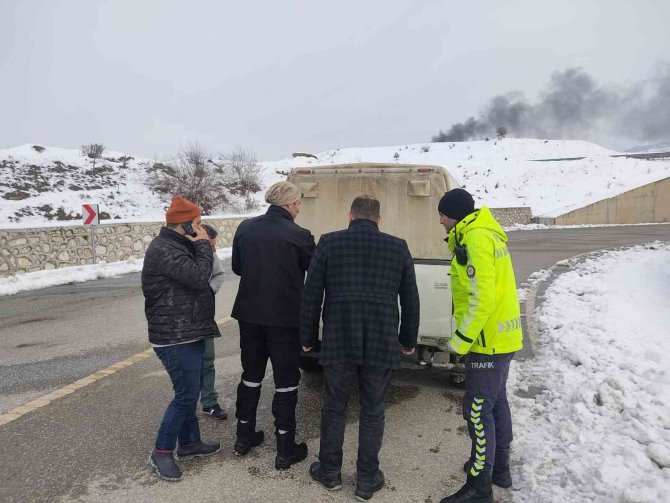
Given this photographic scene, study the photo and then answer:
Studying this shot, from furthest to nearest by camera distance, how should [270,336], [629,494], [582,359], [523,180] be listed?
1. [523,180]
2. [582,359]
3. [270,336]
4. [629,494]

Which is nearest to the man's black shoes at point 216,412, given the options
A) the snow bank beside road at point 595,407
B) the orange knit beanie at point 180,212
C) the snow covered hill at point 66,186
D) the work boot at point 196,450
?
the work boot at point 196,450

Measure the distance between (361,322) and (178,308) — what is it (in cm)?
122

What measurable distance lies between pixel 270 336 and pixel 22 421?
2.51 metres

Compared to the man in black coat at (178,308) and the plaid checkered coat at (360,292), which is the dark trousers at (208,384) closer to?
the man in black coat at (178,308)

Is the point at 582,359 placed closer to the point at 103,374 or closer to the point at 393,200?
the point at 393,200

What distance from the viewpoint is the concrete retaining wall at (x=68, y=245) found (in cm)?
1193

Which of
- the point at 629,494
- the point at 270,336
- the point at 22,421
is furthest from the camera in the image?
the point at 22,421

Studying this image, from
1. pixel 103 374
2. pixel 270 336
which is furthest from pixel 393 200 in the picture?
pixel 103 374

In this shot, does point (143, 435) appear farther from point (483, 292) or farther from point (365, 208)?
point (483, 292)

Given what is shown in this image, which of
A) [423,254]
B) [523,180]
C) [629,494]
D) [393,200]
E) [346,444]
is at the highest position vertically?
[523,180]

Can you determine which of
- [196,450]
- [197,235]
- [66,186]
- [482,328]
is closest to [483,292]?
[482,328]

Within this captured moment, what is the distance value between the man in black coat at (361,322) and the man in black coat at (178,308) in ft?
2.38

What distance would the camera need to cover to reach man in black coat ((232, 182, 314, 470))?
11.5ft

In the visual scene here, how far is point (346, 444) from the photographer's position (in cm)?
396
